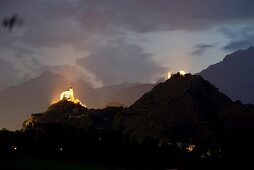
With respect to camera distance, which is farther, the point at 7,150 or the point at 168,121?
the point at 168,121

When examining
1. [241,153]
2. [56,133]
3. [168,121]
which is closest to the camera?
[241,153]

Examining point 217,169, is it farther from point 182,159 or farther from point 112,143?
point 112,143

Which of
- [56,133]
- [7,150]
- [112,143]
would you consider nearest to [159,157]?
[112,143]

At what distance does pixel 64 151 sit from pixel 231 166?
131 ft

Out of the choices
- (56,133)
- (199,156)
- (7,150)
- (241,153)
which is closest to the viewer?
(241,153)

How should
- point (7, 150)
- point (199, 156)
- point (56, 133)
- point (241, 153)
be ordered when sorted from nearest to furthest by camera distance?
point (241, 153) < point (7, 150) < point (199, 156) < point (56, 133)

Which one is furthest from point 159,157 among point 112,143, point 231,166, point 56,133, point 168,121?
point 168,121

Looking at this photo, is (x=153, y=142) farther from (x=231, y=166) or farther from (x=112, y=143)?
(x=231, y=166)

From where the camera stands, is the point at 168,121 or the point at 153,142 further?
the point at 168,121

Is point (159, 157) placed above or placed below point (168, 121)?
below

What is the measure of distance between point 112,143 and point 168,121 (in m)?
82.2

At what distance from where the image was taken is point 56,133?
118500mm

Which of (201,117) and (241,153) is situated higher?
(201,117)

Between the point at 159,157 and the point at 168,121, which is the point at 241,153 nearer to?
the point at 159,157
